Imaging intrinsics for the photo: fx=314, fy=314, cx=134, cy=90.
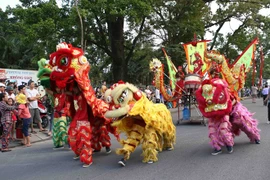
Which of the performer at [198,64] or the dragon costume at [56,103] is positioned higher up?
the performer at [198,64]

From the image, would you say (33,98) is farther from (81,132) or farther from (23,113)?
(81,132)

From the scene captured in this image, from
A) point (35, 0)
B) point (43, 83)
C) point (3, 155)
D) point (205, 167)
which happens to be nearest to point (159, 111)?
point (205, 167)

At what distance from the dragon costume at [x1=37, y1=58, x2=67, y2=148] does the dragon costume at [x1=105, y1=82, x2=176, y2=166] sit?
1.27m

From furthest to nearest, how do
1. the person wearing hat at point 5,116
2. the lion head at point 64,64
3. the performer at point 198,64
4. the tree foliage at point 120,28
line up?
the tree foliage at point 120,28 < the performer at point 198,64 < the person wearing hat at point 5,116 < the lion head at point 64,64

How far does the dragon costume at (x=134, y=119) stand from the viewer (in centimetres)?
564

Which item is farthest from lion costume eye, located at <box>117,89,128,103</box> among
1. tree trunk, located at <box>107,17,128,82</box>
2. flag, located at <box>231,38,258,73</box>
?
tree trunk, located at <box>107,17,128,82</box>

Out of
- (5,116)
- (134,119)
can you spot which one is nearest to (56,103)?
(5,116)

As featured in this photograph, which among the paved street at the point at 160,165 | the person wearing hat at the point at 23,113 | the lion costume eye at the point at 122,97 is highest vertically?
the lion costume eye at the point at 122,97

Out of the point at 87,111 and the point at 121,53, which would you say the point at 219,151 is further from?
the point at 121,53

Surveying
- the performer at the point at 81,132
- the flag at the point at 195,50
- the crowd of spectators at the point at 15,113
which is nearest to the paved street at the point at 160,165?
the performer at the point at 81,132

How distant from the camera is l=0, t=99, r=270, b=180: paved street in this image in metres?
5.14

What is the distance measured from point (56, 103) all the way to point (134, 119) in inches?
92.8

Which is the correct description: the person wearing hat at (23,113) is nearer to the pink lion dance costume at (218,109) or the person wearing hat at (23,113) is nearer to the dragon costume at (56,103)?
the dragon costume at (56,103)

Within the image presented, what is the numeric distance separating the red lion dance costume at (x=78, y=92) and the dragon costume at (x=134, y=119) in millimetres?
524
